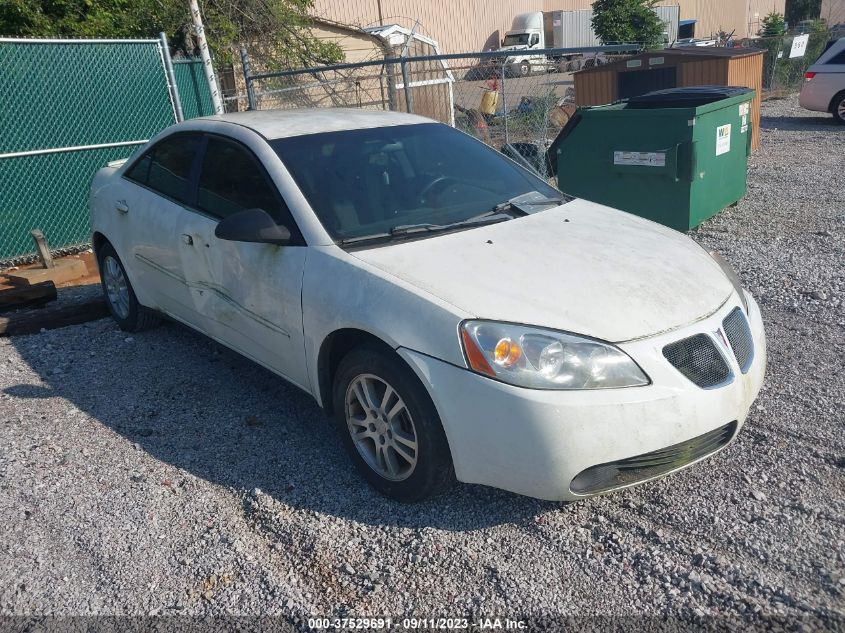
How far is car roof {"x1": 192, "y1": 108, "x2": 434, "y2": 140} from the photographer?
14.1ft

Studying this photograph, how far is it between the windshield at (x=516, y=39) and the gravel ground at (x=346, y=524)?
3905 cm

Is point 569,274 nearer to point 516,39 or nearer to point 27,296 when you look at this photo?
point 27,296

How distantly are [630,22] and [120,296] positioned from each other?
92.1 feet

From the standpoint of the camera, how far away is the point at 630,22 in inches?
1160

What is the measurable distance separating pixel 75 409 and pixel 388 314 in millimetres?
2465

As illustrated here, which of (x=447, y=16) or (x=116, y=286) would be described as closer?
(x=116, y=286)

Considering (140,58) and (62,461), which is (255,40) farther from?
(62,461)

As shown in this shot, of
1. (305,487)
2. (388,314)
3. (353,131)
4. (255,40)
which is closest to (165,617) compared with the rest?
(305,487)

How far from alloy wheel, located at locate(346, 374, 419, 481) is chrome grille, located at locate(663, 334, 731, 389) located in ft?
3.58

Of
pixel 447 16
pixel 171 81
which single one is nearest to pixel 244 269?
pixel 171 81

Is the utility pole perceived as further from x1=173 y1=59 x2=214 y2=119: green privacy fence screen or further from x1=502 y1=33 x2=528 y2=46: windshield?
x1=502 y1=33 x2=528 y2=46: windshield

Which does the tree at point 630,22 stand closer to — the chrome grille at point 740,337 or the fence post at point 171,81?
the fence post at point 171,81

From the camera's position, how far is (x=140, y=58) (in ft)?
29.6

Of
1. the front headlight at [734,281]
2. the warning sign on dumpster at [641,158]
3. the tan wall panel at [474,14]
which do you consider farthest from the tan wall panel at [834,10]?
the front headlight at [734,281]
